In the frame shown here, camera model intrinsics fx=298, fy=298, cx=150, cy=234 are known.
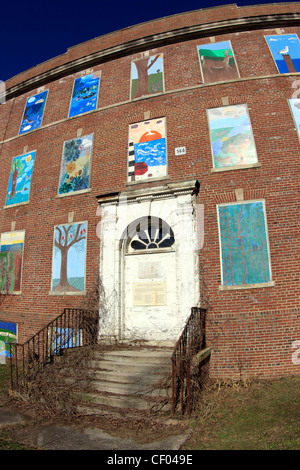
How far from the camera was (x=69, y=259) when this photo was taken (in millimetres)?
9078

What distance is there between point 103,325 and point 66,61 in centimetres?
1015

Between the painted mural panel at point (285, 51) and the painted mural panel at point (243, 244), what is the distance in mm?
4613

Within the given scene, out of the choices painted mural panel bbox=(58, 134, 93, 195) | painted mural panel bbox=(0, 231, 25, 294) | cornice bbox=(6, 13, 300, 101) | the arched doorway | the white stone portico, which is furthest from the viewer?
painted mural panel bbox=(0, 231, 25, 294)

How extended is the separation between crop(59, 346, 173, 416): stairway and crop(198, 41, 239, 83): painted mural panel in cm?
797

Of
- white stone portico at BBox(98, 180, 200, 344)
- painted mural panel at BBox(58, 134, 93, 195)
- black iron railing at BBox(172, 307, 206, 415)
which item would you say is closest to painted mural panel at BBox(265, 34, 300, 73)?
Answer: white stone portico at BBox(98, 180, 200, 344)

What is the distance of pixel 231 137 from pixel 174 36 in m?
4.49

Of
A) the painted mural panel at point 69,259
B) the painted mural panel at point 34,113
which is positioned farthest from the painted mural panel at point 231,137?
the painted mural panel at point 34,113

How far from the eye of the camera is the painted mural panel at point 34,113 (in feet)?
38.1

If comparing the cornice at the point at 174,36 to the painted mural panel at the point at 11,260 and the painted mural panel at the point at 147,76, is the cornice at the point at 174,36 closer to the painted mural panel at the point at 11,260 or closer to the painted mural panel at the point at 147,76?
the painted mural panel at the point at 147,76

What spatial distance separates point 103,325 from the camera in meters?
7.81

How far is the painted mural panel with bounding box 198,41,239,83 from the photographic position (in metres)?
9.06

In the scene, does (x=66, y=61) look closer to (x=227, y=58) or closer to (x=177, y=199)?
(x=227, y=58)

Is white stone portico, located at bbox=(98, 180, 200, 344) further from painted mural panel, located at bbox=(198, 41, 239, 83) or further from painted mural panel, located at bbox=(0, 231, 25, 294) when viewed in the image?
painted mural panel, located at bbox=(198, 41, 239, 83)
